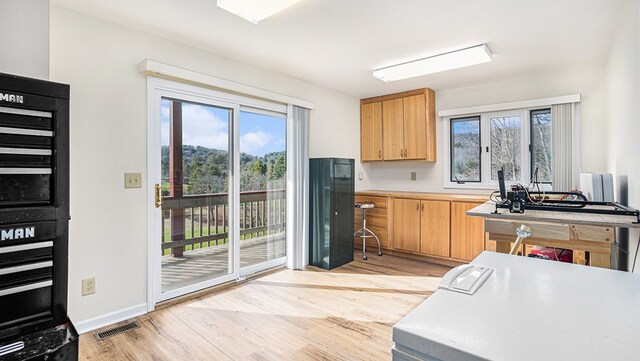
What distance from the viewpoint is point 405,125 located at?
4555mm

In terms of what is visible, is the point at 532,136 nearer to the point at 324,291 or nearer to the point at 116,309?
the point at 324,291

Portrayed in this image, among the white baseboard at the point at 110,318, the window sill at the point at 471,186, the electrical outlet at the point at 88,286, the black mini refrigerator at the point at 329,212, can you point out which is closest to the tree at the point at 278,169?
the black mini refrigerator at the point at 329,212

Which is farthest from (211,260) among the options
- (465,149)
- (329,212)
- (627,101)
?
(627,101)

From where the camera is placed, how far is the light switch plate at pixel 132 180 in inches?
100.0

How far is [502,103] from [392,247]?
7.76ft

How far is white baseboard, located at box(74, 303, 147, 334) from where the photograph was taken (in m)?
2.32

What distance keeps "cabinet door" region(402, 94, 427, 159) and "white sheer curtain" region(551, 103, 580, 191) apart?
1492 millimetres

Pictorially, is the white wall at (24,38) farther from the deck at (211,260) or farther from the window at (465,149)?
the window at (465,149)

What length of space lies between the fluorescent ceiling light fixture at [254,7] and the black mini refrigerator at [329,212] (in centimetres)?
193

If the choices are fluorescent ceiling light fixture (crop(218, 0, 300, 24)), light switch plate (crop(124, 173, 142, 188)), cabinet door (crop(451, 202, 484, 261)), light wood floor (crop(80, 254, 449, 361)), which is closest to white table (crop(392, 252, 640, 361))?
light wood floor (crop(80, 254, 449, 361))

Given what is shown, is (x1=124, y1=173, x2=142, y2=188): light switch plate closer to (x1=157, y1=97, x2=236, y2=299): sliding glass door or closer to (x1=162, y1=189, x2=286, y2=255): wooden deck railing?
(x1=157, y1=97, x2=236, y2=299): sliding glass door

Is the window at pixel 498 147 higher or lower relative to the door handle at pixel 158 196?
higher

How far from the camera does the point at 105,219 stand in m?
2.43

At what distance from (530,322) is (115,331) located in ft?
8.89
